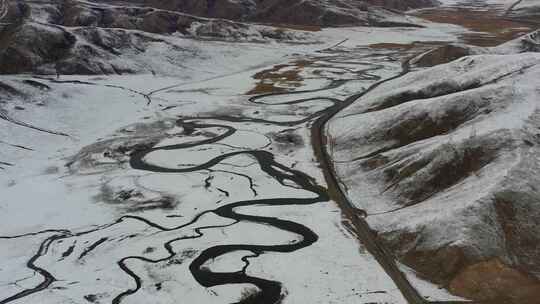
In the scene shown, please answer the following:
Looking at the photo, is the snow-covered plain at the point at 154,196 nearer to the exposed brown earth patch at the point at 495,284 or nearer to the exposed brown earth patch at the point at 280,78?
the exposed brown earth patch at the point at 495,284

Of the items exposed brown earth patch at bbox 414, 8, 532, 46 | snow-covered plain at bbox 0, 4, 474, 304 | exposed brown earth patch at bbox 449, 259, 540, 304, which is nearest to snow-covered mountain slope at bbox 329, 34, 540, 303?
exposed brown earth patch at bbox 449, 259, 540, 304

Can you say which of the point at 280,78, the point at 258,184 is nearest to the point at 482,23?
the point at 280,78

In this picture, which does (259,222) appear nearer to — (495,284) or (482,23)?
(495,284)

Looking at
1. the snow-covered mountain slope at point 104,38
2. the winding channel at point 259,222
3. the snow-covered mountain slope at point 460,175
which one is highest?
the snow-covered mountain slope at point 104,38

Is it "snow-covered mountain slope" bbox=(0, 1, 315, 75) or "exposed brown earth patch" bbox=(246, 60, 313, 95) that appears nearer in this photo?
"exposed brown earth patch" bbox=(246, 60, 313, 95)

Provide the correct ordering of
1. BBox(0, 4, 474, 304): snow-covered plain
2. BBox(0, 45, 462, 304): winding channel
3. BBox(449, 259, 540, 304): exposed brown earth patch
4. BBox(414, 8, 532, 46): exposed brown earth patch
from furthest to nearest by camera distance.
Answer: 1. BBox(414, 8, 532, 46): exposed brown earth patch
2. BBox(0, 4, 474, 304): snow-covered plain
3. BBox(0, 45, 462, 304): winding channel
4. BBox(449, 259, 540, 304): exposed brown earth patch

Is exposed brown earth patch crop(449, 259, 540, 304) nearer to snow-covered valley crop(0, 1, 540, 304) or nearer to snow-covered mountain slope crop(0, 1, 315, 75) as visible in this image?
snow-covered valley crop(0, 1, 540, 304)

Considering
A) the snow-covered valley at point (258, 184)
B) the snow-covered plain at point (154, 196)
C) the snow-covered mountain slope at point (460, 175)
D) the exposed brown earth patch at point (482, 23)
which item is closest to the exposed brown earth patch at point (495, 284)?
the snow-covered mountain slope at point (460, 175)
